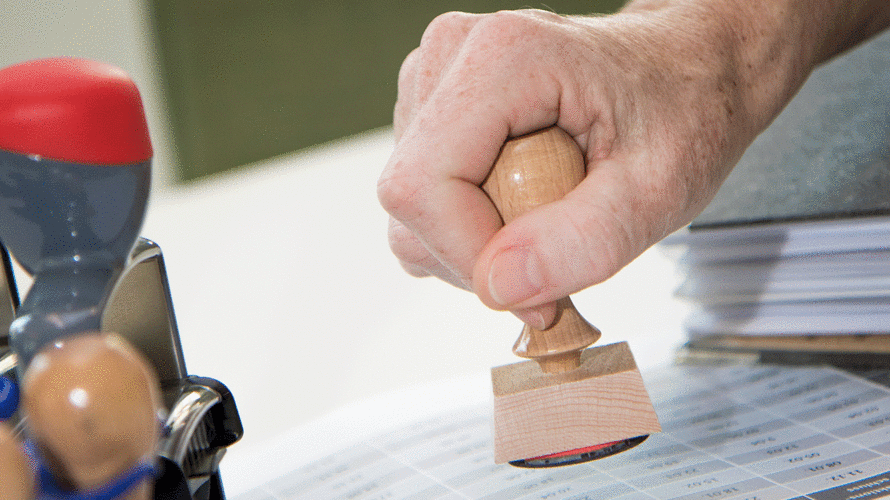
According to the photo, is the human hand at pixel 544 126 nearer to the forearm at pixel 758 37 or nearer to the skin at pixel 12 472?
the forearm at pixel 758 37

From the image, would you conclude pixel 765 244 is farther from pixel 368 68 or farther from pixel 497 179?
pixel 368 68

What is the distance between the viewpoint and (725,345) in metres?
0.65

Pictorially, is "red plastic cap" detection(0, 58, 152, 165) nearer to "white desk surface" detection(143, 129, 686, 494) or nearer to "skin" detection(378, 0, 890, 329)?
"skin" detection(378, 0, 890, 329)

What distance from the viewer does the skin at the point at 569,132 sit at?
0.42m

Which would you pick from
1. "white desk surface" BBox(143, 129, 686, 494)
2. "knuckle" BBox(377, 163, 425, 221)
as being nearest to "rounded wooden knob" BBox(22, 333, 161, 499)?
"knuckle" BBox(377, 163, 425, 221)

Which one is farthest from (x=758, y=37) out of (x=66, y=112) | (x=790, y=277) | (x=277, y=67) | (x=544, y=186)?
(x=277, y=67)

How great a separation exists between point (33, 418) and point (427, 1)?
337cm

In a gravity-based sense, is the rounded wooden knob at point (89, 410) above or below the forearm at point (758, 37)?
below

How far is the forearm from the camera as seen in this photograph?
58cm

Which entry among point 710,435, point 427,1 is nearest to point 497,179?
point 710,435

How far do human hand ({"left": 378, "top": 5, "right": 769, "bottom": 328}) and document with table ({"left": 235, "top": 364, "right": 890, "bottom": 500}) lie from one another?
11 cm

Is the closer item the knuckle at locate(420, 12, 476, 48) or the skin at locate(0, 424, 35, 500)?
the skin at locate(0, 424, 35, 500)

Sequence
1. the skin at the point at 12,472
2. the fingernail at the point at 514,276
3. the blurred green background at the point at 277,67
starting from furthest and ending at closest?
1. the blurred green background at the point at 277,67
2. the fingernail at the point at 514,276
3. the skin at the point at 12,472

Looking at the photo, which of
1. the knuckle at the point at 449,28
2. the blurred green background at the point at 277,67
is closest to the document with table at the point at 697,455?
the knuckle at the point at 449,28
